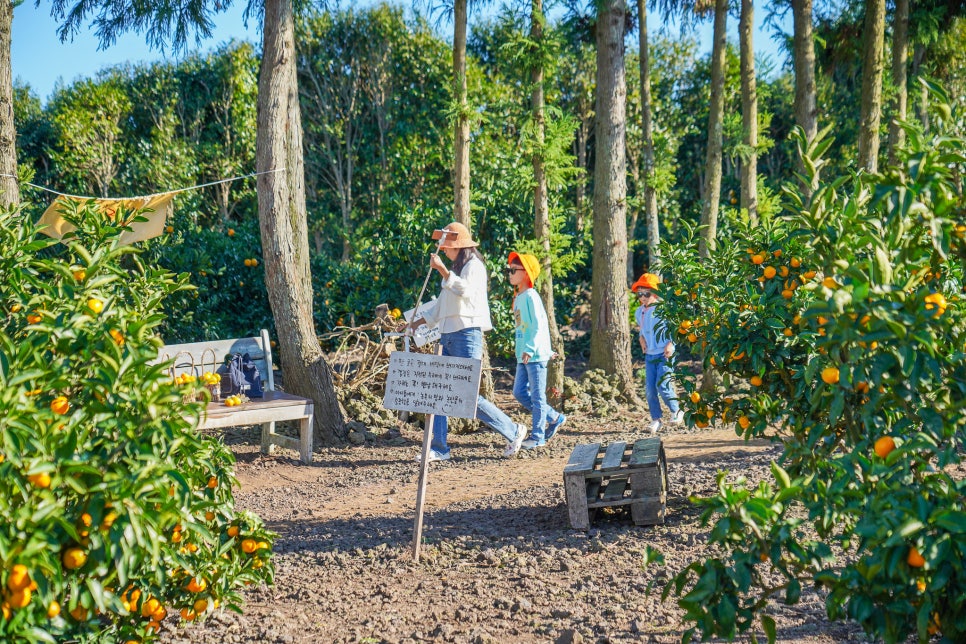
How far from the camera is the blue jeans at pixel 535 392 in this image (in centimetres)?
724

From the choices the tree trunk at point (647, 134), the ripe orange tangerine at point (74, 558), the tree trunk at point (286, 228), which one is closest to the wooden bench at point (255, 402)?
the tree trunk at point (286, 228)

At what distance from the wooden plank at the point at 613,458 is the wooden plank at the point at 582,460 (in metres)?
0.06

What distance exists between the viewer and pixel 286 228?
24.7 feet

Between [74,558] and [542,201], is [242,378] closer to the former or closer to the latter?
[542,201]

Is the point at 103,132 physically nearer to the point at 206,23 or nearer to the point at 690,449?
the point at 206,23

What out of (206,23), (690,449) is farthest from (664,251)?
(206,23)

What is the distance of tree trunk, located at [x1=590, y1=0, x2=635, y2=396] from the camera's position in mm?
9188

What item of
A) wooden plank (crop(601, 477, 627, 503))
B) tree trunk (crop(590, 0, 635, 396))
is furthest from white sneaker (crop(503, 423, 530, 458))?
tree trunk (crop(590, 0, 635, 396))

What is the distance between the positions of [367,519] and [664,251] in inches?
99.9

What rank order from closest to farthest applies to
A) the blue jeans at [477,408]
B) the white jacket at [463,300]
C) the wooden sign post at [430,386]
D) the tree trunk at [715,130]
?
the wooden sign post at [430,386] → the white jacket at [463,300] → the blue jeans at [477,408] → the tree trunk at [715,130]

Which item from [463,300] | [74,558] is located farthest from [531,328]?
[74,558]

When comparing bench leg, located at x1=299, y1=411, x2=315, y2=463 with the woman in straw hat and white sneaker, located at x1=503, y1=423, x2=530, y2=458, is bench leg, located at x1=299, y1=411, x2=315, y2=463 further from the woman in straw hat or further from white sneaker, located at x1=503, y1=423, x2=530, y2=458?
white sneaker, located at x1=503, y1=423, x2=530, y2=458

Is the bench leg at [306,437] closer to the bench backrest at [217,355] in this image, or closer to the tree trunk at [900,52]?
the bench backrest at [217,355]

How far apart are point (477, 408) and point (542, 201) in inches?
145
